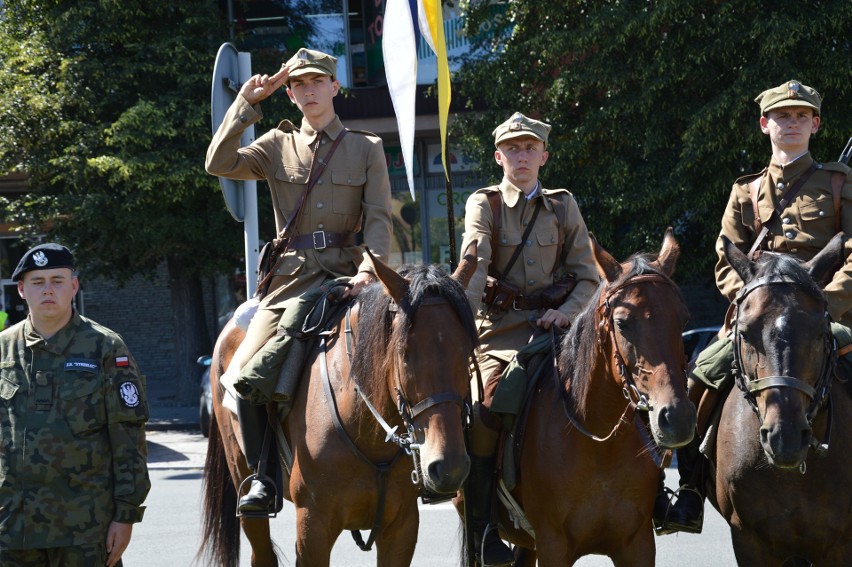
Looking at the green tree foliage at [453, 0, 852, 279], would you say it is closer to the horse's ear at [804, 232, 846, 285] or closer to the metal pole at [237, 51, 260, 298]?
the metal pole at [237, 51, 260, 298]

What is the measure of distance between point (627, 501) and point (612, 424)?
1.23 feet

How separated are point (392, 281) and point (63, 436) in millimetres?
1594

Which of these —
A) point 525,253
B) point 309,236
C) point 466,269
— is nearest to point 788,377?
point 466,269

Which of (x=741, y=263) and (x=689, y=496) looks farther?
→ (x=689, y=496)

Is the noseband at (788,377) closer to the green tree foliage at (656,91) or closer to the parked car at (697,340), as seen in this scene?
the parked car at (697,340)

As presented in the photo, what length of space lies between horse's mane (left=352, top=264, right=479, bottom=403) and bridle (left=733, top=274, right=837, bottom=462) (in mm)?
1143

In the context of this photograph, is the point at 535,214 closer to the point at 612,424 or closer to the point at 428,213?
the point at 612,424

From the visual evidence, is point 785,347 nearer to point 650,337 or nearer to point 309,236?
point 650,337

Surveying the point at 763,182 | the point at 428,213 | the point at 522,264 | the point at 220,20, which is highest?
the point at 220,20

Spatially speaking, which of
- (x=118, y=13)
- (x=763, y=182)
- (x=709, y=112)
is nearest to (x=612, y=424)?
(x=763, y=182)

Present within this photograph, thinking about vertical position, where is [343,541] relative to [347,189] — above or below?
below

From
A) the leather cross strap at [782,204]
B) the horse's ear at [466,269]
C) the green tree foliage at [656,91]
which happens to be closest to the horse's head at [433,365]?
the horse's ear at [466,269]

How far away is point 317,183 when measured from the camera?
221 inches

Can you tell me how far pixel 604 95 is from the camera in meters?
14.9
